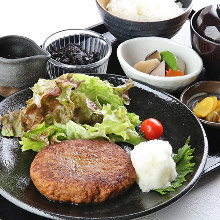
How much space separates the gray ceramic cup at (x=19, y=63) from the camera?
3.10m

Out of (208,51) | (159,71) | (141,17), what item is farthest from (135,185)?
(141,17)

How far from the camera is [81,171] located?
2.40 m

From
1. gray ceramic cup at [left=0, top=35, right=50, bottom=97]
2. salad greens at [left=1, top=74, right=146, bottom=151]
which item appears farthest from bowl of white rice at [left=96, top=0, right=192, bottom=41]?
salad greens at [left=1, top=74, right=146, bottom=151]

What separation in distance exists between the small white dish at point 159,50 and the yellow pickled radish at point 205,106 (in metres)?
0.26

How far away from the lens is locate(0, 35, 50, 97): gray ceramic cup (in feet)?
10.2

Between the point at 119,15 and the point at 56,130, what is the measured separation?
4.76 ft

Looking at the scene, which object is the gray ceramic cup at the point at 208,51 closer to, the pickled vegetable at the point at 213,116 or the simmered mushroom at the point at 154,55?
the simmered mushroom at the point at 154,55

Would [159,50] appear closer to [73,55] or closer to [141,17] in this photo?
[141,17]

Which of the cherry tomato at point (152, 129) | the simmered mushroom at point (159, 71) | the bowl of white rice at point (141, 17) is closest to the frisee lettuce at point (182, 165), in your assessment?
the cherry tomato at point (152, 129)

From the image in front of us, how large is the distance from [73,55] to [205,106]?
3.57ft

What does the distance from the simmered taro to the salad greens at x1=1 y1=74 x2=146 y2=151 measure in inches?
18.4

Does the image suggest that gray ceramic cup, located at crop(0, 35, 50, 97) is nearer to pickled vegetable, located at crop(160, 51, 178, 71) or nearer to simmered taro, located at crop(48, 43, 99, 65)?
simmered taro, located at crop(48, 43, 99, 65)

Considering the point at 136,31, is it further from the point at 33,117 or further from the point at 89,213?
the point at 89,213

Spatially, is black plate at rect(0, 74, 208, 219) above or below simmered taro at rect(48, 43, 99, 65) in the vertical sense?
below
